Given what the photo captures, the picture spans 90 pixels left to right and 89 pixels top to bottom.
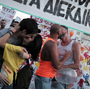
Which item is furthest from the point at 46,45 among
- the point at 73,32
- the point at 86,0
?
the point at 73,32

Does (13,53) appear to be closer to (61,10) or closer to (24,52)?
(24,52)

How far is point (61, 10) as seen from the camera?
4.84 ft

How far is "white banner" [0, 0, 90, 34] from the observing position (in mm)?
1229

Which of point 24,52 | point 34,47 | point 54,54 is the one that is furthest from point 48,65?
point 24,52

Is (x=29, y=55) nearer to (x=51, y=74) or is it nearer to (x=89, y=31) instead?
(x=51, y=74)

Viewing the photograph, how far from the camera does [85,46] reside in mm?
2979

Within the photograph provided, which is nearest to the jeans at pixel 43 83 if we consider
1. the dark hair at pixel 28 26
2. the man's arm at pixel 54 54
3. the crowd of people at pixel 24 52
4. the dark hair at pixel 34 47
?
the crowd of people at pixel 24 52

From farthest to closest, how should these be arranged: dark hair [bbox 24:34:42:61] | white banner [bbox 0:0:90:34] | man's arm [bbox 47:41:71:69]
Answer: man's arm [bbox 47:41:71:69]
dark hair [bbox 24:34:42:61]
white banner [bbox 0:0:90:34]

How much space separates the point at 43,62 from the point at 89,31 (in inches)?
25.1

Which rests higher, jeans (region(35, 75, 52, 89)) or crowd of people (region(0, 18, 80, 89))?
crowd of people (region(0, 18, 80, 89))

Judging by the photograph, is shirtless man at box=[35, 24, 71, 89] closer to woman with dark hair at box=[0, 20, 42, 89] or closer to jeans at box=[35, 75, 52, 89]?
jeans at box=[35, 75, 52, 89]

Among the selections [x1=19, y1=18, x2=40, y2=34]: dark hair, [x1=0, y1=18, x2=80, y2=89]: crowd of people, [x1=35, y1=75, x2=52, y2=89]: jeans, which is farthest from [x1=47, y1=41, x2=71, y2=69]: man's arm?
[x1=19, y1=18, x2=40, y2=34]: dark hair

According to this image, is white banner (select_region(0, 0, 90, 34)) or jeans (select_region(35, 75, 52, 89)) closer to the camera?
white banner (select_region(0, 0, 90, 34))

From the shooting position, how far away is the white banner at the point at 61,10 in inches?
48.4
